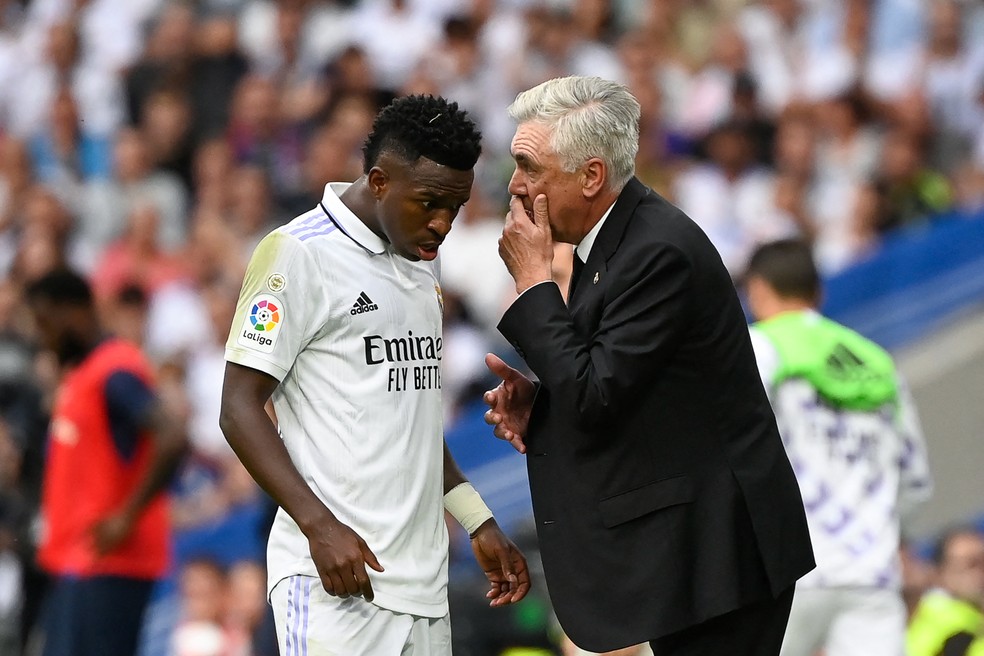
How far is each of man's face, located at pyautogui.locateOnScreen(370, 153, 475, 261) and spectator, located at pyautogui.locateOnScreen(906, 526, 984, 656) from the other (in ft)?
11.2

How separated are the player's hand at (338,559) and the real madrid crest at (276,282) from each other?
0.60m

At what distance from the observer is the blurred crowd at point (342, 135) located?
9.80m

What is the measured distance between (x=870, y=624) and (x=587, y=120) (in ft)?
9.15

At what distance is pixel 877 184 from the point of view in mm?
9828

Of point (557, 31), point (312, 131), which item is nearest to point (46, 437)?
point (312, 131)

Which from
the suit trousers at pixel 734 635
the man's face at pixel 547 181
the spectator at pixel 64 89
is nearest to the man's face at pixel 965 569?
the suit trousers at pixel 734 635

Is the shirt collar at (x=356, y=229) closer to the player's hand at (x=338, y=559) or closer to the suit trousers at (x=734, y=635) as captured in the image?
the player's hand at (x=338, y=559)

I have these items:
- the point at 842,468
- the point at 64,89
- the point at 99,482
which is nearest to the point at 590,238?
the point at 842,468

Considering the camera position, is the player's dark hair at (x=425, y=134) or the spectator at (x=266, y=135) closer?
the player's dark hair at (x=425, y=134)

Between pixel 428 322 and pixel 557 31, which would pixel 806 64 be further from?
pixel 428 322

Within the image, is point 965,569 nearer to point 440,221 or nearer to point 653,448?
point 653,448

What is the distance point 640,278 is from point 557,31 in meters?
7.81

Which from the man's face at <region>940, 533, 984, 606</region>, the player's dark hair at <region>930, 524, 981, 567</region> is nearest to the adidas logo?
the man's face at <region>940, 533, 984, 606</region>

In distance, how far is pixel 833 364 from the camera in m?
5.93
